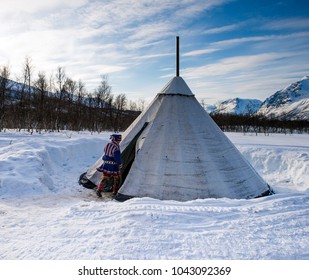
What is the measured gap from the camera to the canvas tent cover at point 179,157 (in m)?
6.26

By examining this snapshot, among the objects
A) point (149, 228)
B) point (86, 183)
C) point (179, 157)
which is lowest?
point (86, 183)

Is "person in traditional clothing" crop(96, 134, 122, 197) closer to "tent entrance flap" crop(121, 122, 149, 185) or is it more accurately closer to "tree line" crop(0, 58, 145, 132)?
"tent entrance flap" crop(121, 122, 149, 185)

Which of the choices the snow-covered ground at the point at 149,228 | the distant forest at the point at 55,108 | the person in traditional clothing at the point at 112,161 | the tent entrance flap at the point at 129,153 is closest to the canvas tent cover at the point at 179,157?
the tent entrance flap at the point at 129,153

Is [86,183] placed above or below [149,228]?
below

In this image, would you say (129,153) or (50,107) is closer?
(129,153)

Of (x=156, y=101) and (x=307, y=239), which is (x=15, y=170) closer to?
(x=156, y=101)

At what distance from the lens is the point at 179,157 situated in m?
6.57

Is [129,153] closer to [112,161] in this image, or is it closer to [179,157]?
[112,161]

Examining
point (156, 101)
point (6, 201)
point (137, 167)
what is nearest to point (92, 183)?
point (137, 167)

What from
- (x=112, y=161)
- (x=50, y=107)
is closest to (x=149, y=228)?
(x=112, y=161)

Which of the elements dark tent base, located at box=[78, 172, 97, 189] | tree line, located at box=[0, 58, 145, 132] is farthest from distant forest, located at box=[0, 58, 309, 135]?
dark tent base, located at box=[78, 172, 97, 189]

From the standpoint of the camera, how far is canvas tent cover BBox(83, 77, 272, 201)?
626 cm

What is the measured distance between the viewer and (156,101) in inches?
308

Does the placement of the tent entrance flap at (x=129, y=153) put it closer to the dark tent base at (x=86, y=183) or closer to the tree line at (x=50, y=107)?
the dark tent base at (x=86, y=183)
